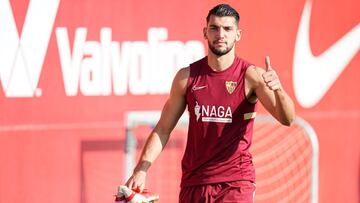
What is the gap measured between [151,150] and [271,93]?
81 centimetres

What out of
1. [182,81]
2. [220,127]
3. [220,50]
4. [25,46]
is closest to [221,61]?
[220,50]

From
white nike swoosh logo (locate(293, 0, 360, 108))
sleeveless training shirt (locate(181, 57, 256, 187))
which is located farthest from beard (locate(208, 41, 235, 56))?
white nike swoosh logo (locate(293, 0, 360, 108))

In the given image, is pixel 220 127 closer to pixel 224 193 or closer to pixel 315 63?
pixel 224 193

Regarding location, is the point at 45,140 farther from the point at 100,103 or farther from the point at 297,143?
the point at 297,143

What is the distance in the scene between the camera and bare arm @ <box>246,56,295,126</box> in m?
5.37

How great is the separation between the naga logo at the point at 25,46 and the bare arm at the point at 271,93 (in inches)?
74.4

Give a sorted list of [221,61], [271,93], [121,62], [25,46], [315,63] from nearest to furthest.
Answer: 1. [271,93]
2. [221,61]
3. [25,46]
4. [121,62]
5. [315,63]

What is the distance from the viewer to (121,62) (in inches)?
296

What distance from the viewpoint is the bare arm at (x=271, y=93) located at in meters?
5.37

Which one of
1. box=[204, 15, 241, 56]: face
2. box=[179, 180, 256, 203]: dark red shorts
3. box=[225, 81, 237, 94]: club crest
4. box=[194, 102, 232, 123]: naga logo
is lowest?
box=[179, 180, 256, 203]: dark red shorts

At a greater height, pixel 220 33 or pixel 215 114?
pixel 220 33

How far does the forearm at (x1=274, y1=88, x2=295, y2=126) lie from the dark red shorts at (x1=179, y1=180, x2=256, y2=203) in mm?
495

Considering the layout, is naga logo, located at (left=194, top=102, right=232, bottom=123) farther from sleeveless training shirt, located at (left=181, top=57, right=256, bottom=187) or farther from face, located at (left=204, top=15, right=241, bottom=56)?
face, located at (left=204, top=15, right=241, bottom=56)

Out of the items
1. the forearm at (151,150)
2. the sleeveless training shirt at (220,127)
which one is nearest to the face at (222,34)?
the sleeveless training shirt at (220,127)
